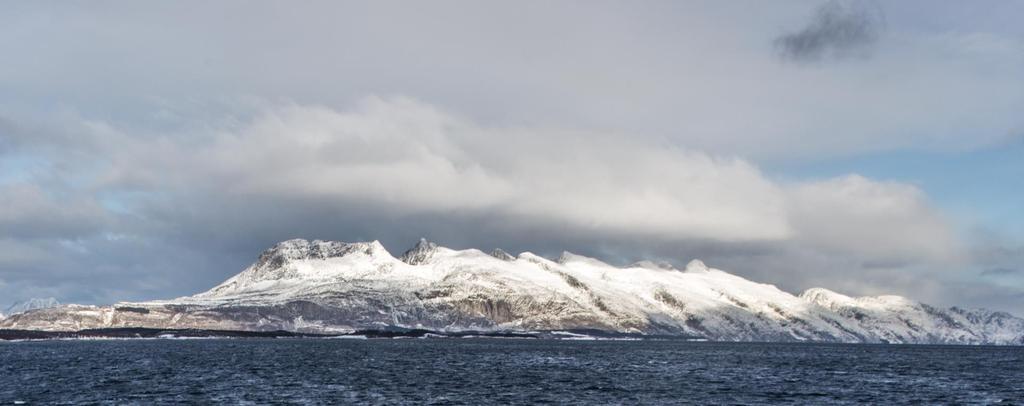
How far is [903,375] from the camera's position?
199 m

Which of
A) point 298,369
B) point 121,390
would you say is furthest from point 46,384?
point 298,369

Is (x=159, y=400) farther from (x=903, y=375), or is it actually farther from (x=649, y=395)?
(x=903, y=375)

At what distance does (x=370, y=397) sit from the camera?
406 feet

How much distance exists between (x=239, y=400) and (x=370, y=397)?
17084 millimetres

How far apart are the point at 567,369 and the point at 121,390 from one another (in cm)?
9447

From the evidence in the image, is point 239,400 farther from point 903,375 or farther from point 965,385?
point 903,375

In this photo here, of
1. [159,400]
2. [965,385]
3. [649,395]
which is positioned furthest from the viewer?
[965,385]

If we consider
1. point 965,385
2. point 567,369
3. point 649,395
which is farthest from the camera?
point 567,369

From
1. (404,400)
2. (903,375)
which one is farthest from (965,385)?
(404,400)

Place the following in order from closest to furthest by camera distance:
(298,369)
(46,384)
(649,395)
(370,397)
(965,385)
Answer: (370,397) → (649,395) → (46,384) → (965,385) → (298,369)

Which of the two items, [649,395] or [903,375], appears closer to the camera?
[649,395]

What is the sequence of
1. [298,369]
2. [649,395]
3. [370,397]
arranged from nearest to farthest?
[370,397] → [649,395] → [298,369]

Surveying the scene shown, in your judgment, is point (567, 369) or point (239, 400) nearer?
point (239, 400)

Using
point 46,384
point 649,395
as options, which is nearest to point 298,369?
point 46,384
